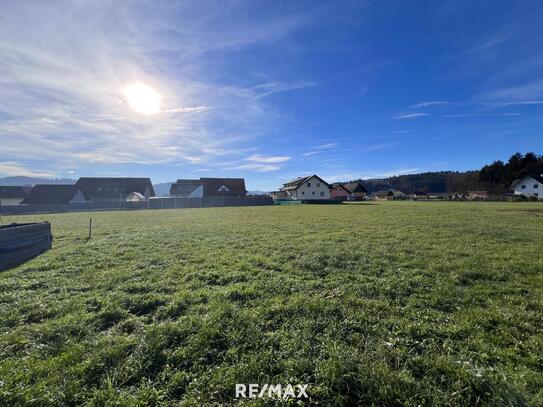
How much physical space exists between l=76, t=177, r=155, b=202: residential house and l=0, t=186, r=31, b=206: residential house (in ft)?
52.4

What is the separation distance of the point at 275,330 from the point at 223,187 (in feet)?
168

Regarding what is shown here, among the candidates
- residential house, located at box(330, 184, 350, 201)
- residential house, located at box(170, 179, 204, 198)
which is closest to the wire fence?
residential house, located at box(170, 179, 204, 198)

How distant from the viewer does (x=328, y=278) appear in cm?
530

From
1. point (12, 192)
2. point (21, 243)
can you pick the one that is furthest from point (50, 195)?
point (21, 243)

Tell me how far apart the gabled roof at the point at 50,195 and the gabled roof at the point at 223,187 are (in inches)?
960

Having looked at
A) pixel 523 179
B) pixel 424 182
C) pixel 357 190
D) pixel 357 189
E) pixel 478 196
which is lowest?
pixel 478 196

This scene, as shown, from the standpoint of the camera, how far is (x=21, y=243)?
23.9ft

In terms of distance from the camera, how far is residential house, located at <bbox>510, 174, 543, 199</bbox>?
6156 cm

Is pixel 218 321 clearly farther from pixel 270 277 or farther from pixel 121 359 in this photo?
pixel 270 277

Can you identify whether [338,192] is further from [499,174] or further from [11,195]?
[11,195]

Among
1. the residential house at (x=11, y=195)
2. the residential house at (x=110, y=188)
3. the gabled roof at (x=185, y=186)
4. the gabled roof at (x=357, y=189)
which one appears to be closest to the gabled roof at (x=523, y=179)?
the gabled roof at (x=357, y=189)

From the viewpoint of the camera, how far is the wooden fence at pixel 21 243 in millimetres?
6720

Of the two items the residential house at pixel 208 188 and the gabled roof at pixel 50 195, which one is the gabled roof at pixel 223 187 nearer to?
the residential house at pixel 208 188

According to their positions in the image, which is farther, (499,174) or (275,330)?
(499,174)
